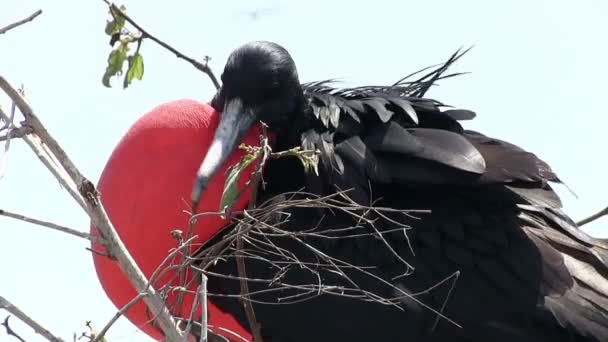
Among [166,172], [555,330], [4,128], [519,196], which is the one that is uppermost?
[4,128]

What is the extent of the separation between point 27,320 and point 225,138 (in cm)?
163

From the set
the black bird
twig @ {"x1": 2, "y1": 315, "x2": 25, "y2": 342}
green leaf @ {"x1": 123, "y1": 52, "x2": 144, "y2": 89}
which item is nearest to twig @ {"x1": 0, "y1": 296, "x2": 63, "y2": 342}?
twig @ {"x1": 2, "y1": 315, "x2": 25, "y2": 342}

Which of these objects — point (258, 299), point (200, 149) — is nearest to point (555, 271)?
point (258, 299)

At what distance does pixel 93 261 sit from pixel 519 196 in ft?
4.71

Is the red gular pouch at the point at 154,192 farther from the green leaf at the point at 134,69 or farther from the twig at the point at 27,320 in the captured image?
the twig at the point at 27,320

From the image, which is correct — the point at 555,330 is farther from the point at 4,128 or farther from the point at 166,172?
the point at 4,128

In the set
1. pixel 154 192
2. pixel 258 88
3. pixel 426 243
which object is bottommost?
pixel 426 243

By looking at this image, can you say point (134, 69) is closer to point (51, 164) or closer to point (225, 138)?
point (225, 138)

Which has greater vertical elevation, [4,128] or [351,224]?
[4,128]

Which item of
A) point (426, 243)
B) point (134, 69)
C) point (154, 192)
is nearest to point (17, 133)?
point (154, 192)

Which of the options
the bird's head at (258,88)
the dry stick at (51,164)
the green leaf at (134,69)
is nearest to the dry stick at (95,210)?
the dry stick at (51,164)

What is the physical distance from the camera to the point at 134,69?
13.1 ft

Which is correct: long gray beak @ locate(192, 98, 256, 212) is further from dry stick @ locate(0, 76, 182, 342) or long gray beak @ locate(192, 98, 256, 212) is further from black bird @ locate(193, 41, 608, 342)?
dry stick @ locate(0, 76, 182, 342)

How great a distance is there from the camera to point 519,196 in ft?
13.3
